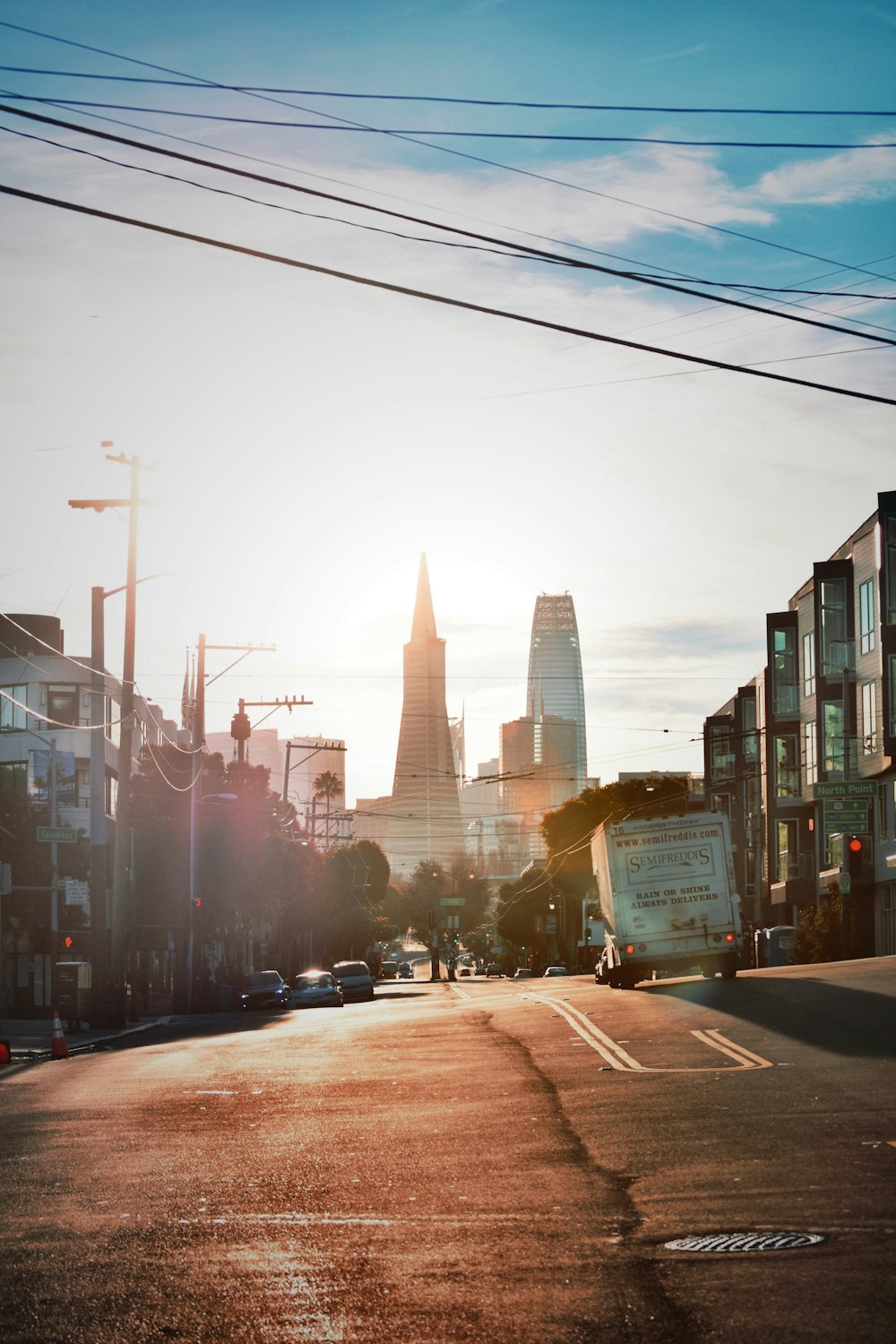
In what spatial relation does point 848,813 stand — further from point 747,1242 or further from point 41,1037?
point 747,1242

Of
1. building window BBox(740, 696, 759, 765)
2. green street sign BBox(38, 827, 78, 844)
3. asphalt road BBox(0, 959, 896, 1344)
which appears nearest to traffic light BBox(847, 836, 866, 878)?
green street sign BBox(38, 827, 78, 844)

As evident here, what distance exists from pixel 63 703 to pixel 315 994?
76.8 ft

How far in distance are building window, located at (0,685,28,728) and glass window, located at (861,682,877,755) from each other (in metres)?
34.6

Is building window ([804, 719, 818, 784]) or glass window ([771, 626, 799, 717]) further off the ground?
glass window ([771, 626, 799, 717])

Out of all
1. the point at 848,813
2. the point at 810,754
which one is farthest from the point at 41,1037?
the point at 810,754

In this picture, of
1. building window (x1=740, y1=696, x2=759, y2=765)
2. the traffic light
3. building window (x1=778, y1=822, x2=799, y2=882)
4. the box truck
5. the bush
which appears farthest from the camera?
building window (x1=740, y1=696, x2=759, y2=765)

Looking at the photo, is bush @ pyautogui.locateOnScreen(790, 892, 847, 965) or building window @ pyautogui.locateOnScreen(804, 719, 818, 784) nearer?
bush @ pyautogui.locateOnScreen(790, 892, 847, 965)

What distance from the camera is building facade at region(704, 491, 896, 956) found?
2290 inches

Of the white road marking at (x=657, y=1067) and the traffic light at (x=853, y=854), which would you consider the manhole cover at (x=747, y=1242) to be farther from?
the traffic light at (x=853, y=854)

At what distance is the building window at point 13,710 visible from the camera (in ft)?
217

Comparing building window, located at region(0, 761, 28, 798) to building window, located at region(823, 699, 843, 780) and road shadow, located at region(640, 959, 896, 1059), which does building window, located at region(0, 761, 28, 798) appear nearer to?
building window, located at region(823, 699, 843, 780)

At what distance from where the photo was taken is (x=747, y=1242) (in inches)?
325

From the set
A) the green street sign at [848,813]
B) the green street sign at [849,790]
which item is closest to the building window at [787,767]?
the green street sign at [849,790]

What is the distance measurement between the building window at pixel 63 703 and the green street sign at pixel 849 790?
3179cm
